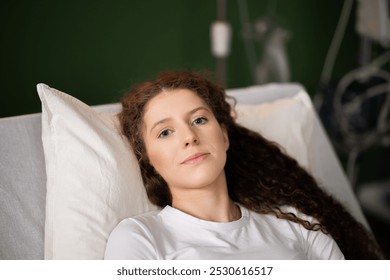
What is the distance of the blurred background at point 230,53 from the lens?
1716mm

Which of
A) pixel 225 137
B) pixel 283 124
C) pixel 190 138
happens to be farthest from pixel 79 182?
pixel 283 124

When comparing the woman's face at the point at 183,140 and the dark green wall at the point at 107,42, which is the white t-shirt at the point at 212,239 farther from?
the dark green wall at the point at 107,42

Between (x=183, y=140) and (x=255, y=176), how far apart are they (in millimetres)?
329

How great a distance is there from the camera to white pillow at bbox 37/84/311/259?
1098mm

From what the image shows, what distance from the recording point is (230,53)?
225 cm

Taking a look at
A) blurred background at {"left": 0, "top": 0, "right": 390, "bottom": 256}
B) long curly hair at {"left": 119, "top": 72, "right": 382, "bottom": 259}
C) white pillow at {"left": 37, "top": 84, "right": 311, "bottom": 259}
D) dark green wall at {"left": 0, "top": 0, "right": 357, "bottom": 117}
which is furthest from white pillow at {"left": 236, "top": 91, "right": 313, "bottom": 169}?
dark green wall at {"left": 0, "top": 0, "right": 357, "bottom": 117}

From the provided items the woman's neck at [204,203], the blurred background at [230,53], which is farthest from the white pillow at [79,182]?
the blurred background at [230,53]

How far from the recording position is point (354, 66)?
2551 millimetres

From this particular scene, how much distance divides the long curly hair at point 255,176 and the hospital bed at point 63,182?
50 millimetres

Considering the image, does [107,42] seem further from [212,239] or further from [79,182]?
[212,239]

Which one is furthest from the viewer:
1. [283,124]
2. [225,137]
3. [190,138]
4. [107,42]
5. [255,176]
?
[107,42]

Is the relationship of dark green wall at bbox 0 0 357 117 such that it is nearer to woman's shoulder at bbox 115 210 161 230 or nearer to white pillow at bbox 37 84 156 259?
white pillow at bbox 37 84 156 259
